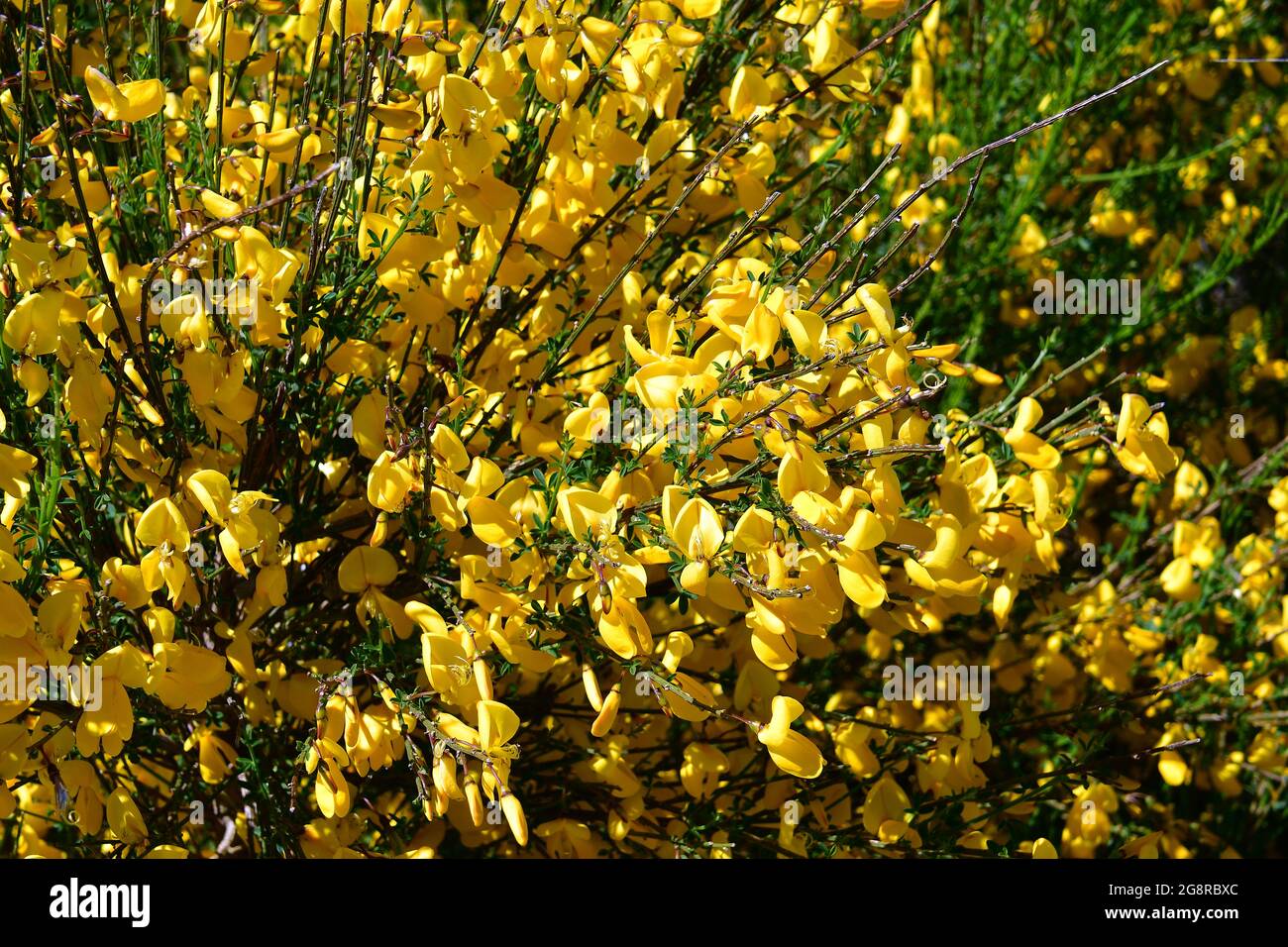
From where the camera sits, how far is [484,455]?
5.08 ft

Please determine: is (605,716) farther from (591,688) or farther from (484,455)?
(484,455)

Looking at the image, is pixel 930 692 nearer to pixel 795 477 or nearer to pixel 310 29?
pixel 795 477

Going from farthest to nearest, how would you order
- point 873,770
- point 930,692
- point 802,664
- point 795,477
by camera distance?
point 802,664
point 930,692
point 873,770
point 795,477

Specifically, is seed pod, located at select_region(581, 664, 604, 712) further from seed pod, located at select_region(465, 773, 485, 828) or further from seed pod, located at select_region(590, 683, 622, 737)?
seed pod, located at select_region(465, 773, 485, 828)

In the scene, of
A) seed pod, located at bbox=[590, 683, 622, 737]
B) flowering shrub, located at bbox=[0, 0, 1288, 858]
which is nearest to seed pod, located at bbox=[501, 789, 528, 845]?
flowering shrub, located at bbox=[0, 0, 1288, 858]

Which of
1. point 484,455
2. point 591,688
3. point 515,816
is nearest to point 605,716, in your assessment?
point 591,688

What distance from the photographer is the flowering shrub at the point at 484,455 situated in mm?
1225

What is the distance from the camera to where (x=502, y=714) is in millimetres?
1196

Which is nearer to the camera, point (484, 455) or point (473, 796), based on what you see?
point (473, 796)

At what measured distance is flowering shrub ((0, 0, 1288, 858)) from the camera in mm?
1225

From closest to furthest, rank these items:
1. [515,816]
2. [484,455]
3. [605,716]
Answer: [515,816], [605,716], [484,455]

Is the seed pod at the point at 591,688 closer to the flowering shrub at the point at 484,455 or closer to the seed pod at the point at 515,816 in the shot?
the flowering shrub at the point at 484,455

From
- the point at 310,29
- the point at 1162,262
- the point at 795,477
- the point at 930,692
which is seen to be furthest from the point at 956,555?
the point at 1162,262
